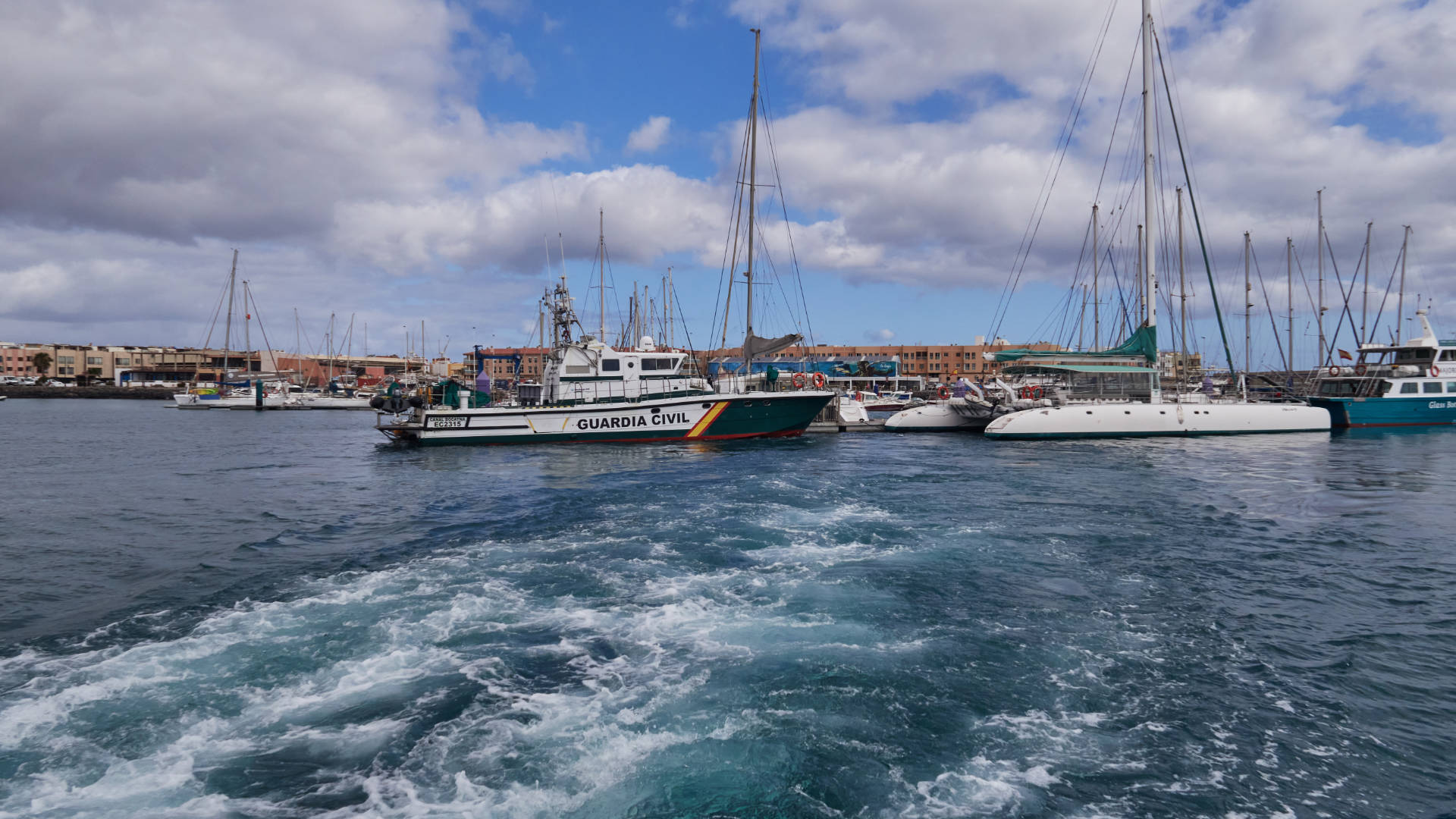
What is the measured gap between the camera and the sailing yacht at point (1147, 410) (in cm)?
3144

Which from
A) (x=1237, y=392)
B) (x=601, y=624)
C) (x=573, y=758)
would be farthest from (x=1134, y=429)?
(x=573, y=758)

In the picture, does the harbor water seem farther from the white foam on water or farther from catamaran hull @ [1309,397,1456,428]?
catamaran hull @ [1309,397,1456,428]

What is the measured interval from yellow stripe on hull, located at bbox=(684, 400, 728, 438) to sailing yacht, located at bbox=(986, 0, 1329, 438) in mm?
12736

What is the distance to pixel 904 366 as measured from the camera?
12100cm

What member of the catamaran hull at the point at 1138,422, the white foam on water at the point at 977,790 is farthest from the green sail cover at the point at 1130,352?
the white foam on water at the point at 977,790

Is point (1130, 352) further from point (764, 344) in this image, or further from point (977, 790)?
point (977, 790)

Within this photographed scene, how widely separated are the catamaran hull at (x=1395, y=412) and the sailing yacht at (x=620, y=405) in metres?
27.9

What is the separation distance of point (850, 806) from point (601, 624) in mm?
3999

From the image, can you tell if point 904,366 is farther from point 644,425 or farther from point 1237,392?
point 644,425

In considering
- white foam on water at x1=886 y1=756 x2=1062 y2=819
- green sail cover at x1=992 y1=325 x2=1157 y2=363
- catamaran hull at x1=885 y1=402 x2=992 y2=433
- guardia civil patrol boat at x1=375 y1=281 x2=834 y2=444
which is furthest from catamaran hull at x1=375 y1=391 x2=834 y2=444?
white foam on water at x1=886 y1=756 x2=1062 y2=819

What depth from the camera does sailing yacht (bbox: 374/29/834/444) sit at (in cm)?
2919

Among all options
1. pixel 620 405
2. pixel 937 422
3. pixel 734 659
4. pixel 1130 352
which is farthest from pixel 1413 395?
pixel 734 659

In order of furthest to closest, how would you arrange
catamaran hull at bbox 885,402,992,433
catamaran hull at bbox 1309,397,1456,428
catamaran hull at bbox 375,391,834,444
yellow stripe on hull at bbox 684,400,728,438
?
1. catamaran hull at bbox 885,402,992,433
2. catamaran hull at bbox 1309,397,1456,428
3. yellow stripe on hull at bbox 684,400,728,438
4. catamaran hull at bbox 375,391,834,444

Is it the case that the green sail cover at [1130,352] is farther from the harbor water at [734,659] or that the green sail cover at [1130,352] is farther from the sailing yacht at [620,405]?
the harbor water at [734,659]
